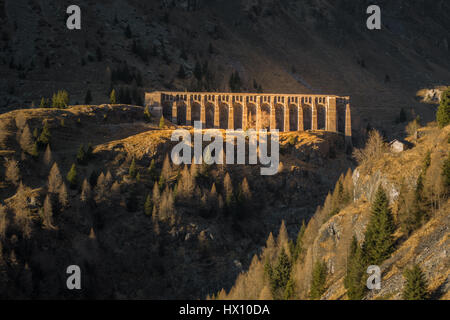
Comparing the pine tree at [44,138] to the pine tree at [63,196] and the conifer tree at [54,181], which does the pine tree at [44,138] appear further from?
the pine tree at [63,196]

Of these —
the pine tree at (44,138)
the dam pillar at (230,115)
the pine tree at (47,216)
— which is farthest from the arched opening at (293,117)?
the pine tree at (47,216)

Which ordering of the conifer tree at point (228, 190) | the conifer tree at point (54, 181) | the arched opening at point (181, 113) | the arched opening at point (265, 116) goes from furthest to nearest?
the arched opening at point (265, 116), the arched opening at point (181, 113), the conifer tree at point (228, 190), the conifer tree at point (54, 181)

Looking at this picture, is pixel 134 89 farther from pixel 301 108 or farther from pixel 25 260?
pixel 25 260

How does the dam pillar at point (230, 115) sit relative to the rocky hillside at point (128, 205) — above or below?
above

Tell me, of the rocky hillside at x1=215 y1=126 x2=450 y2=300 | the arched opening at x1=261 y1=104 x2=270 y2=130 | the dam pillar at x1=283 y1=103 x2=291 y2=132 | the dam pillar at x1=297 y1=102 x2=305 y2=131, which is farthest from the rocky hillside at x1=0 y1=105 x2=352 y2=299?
the rocky hillside at x1=215 y1=126 x2=450 y2=300

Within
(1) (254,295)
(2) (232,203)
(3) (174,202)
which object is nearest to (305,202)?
(2) (232,203)

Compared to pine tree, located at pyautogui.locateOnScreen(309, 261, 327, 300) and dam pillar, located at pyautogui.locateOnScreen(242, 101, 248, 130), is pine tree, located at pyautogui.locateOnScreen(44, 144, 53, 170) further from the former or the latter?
pine tree, located at pyautogui.locateOnScreen(309, 261, 327, 300)

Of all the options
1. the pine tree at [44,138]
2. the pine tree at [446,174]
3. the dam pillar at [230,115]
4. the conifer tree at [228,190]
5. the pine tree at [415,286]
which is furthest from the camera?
the dam pillar at [230,115]
